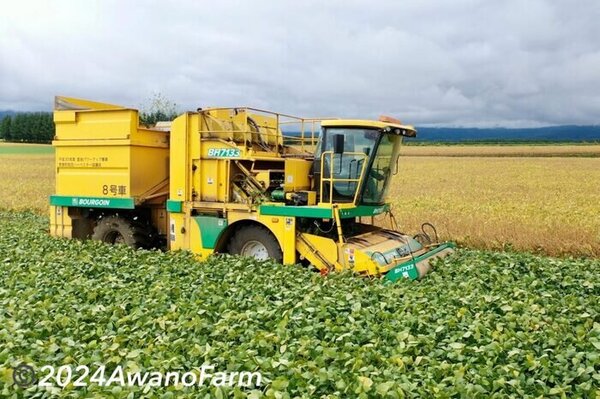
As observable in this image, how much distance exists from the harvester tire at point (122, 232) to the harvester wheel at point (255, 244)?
84.6 inches

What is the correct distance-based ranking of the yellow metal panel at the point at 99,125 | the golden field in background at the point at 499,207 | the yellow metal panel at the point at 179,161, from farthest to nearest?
the golden field in background at the point at 499,207
the yellow metal panel at the point at 99,125
the yellow metal panel at the point at 179,161

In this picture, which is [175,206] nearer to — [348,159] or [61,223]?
[61,223]

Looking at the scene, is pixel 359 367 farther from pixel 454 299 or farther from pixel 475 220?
pixel 475 220

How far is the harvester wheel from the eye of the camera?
932 cm

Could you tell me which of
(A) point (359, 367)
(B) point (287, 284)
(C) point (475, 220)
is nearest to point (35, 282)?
(B) point (287, 284)

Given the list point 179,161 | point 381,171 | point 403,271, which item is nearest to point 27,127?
point 179,161

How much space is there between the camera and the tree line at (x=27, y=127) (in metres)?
78.8

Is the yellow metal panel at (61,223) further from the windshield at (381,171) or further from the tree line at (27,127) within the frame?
the tree line at (27,127)

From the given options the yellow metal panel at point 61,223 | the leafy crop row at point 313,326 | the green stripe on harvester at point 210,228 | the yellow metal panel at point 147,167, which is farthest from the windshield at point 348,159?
the yellow metal panel at point 61,223

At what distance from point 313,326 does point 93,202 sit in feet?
24.3

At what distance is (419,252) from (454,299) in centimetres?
317

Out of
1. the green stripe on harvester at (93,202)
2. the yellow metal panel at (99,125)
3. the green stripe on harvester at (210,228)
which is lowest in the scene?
the green stripe on harvester at (210,228)

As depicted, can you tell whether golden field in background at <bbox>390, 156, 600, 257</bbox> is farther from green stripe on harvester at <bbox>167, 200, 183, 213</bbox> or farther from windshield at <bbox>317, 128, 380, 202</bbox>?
green stripe on harvester at <bbox>167, 200, 183, 213</bbox>

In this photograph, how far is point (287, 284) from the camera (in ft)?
23.9
